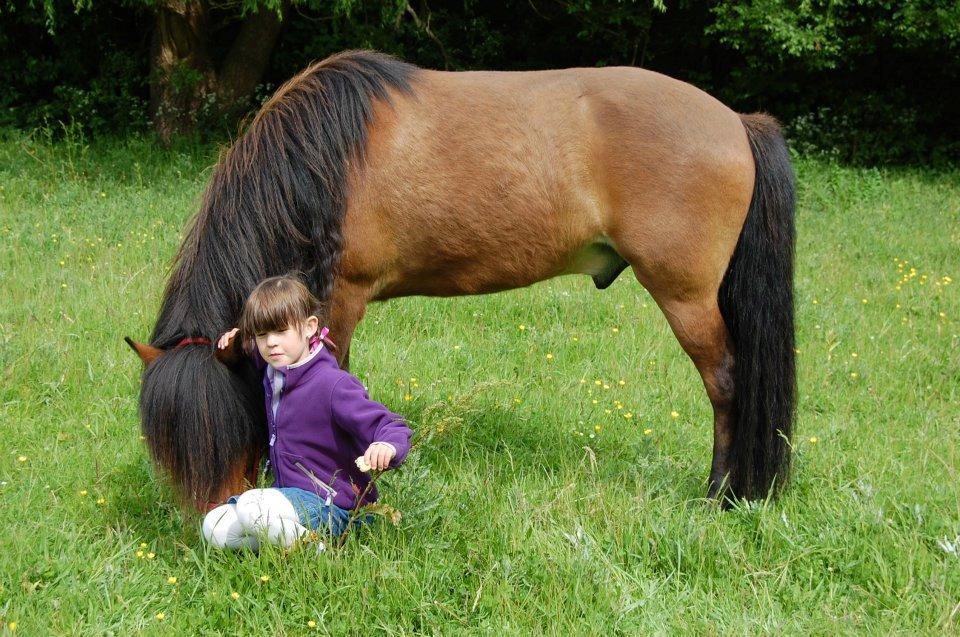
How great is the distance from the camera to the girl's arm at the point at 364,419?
2697 mm

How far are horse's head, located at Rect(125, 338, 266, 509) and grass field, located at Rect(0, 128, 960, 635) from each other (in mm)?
197

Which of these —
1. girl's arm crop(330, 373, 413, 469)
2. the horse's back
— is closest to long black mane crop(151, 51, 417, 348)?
the horse's back

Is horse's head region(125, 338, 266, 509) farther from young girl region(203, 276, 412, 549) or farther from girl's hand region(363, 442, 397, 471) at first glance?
girl's hand region(363, 442, 397, 471)

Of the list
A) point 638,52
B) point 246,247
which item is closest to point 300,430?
point 246,247

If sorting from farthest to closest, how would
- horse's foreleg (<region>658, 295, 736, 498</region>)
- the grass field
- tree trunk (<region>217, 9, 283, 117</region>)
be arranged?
1. tree trunk (<region>217, 9, 283, 117</region>)
2. horse's foreleg (<region>658, 295, 736, 498</region>)
3. the grass field

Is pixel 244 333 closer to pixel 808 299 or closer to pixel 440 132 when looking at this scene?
pixel 440 132

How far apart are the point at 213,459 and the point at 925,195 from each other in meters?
10.1

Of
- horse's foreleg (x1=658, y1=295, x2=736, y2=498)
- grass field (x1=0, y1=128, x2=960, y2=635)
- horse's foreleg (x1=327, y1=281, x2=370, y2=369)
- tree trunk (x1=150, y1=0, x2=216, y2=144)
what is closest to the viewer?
grass field (x1=0, y1=128, x2=960, y2=635)

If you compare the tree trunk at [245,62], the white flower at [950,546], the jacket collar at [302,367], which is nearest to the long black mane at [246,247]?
the jacket collar at [302,367]

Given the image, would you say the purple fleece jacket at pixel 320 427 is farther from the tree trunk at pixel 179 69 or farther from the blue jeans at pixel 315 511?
the tree trunk at pixel 179 69

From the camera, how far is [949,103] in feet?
43.3

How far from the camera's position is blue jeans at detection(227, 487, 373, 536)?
2.86 meters

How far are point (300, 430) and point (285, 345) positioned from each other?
326 millimetres

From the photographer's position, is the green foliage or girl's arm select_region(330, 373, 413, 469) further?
the green foliage
